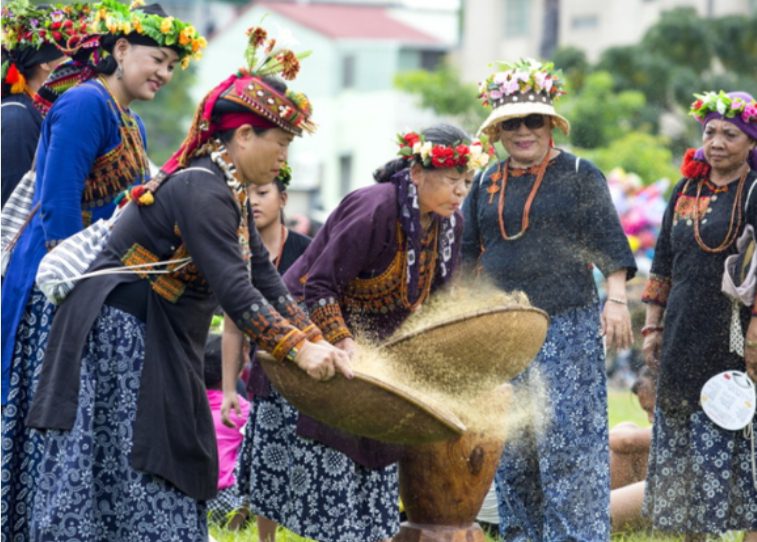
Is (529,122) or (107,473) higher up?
(529,122)

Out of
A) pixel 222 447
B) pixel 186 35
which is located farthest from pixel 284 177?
pixel 222 447

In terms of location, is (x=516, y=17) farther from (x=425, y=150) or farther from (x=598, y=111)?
(x=425, y=150)

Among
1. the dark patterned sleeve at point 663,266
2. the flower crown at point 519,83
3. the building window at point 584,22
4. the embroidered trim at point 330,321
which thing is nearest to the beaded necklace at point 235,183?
the embroidered trim at point 330,321

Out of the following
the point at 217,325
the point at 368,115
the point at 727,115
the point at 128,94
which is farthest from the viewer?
the point at 368,115

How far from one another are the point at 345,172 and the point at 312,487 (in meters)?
42.3

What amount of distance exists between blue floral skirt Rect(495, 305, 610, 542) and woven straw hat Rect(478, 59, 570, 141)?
2.67ft

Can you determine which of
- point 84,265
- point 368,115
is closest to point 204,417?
point 84,265

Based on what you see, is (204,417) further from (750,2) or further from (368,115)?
(368,115)

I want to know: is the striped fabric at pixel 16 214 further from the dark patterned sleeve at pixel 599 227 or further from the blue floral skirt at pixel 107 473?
the dark patterned sleeve at pixel 599 227

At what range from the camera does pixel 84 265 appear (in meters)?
4.96

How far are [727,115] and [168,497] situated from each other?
3.17 meters

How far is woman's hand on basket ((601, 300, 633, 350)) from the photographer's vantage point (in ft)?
21.0

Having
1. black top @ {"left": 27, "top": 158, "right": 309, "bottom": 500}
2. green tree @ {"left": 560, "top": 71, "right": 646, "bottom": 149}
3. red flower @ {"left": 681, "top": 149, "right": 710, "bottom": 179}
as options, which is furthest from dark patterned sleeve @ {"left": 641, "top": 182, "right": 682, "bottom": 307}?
green tree @ {"left": 560, "top": 71, "right": 646, "bottom": 149}

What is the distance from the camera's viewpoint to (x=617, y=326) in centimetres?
641
